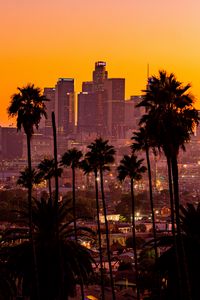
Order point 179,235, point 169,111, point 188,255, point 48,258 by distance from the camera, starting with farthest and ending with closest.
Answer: point 48,258 < point 188,255 < point 179,235 < point 169,111

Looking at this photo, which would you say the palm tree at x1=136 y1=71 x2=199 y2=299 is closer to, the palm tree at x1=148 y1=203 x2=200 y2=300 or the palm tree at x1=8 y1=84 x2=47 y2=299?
the palm tree at x1=148 y1=203 x2=200 y2=300

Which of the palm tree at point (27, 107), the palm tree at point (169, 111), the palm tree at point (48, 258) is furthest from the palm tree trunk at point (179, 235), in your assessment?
the palm tree at point (27, 107)

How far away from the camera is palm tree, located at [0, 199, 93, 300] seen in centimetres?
2502

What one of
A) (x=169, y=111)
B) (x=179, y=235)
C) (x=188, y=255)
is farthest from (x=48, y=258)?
(x=169, y=111)

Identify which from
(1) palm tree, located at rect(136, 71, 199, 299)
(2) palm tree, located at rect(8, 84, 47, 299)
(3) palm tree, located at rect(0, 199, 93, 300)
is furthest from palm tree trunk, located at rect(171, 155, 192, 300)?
(2) palm tree, located at rect(8, 84, 47, 299)

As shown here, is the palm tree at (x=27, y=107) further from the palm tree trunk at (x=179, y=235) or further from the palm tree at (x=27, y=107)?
the palm tree trunk at (x=179, y=235)

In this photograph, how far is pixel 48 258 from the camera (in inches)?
998

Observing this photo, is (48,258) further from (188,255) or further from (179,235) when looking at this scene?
(179,235)

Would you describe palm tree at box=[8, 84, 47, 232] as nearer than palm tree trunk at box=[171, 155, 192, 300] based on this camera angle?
No

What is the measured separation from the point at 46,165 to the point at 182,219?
91.6 ft

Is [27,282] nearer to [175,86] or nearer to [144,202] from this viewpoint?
[175,86]

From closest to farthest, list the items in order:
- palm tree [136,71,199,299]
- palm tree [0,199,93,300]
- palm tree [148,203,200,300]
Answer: palm tree [136,71,199,299] → palm tree [148,203,200,300] → palm tree [0,199,93,300]

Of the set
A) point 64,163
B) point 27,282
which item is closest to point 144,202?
point 64,163

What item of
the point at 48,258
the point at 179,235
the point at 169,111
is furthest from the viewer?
the point at 48,258
